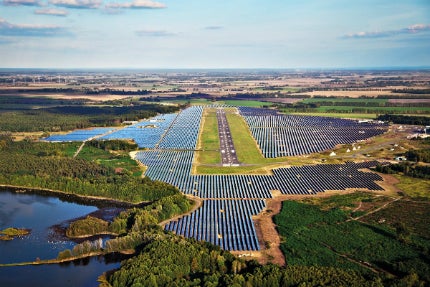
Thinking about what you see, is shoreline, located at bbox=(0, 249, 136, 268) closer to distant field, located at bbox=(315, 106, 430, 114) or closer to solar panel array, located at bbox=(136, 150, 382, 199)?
solar panel array, located at bbox=(136, 150, 382, 199)

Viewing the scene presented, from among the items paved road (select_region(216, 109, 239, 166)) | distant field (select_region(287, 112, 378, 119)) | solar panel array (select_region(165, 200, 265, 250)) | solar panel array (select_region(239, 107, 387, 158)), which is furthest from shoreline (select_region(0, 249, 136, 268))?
distant field (select_region(287, 112, 378, 119))

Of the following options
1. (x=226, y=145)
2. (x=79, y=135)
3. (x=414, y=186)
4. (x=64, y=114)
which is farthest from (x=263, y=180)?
(x=64, y=114)

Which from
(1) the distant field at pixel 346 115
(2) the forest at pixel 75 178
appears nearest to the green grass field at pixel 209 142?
(2) the forest at pixel 75 178

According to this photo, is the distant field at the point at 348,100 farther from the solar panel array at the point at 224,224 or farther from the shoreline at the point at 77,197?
the shoreline at the point at 77,197

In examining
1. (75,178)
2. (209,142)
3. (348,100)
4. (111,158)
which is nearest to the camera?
(75,178)

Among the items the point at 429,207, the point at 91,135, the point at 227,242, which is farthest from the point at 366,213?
the point at 91,135

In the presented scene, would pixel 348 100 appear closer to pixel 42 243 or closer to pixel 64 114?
pixel 64 114
